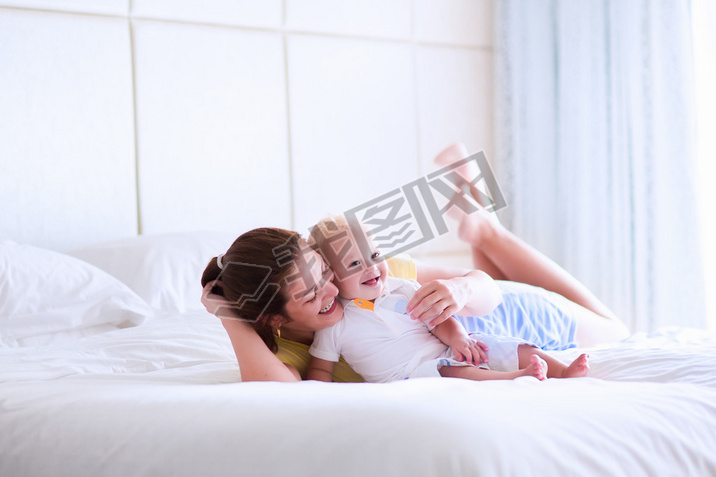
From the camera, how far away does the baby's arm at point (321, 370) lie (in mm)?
1279

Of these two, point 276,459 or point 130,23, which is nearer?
point 276,459

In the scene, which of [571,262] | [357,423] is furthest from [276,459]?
[571,262]

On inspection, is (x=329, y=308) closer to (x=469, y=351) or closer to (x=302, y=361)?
(x=302, y=361)

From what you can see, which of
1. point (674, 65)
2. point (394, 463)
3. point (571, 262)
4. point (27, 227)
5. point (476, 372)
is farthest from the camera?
point (571, 262)

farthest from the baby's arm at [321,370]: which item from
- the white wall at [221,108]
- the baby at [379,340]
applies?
the white wall at [221,108]

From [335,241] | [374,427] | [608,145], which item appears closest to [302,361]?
[335,241]

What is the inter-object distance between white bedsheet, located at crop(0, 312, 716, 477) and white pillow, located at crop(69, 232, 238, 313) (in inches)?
34.4

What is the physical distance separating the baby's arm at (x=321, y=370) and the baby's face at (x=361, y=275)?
13 cm

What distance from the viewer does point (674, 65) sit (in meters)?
2.66

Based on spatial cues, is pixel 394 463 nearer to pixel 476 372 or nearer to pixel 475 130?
pixel 476 372

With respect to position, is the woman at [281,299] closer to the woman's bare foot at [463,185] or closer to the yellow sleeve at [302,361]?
the yellow sleeve at [302,361]

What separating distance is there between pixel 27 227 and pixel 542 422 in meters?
2.00

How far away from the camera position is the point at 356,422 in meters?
0.78

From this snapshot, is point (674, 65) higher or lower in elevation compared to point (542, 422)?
higher
